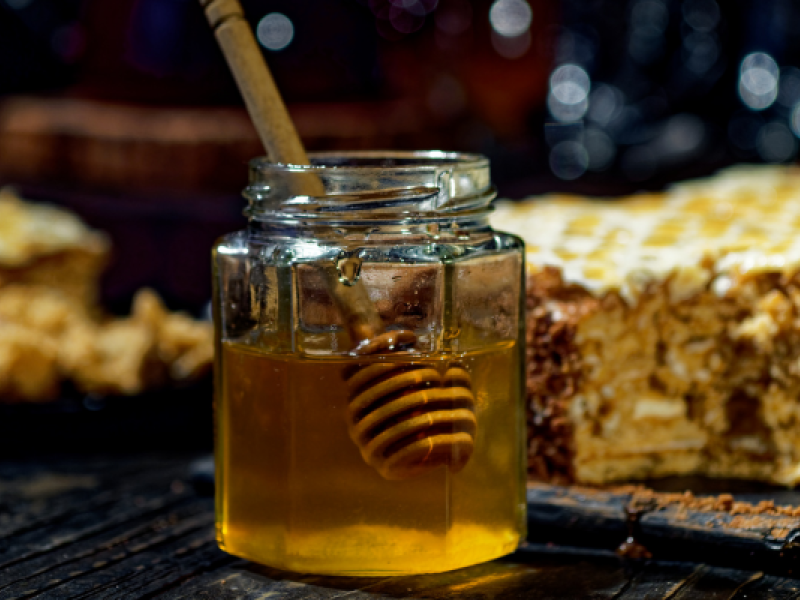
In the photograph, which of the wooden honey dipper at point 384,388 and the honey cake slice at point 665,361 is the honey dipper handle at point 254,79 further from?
the honey cake slice at point 665,361

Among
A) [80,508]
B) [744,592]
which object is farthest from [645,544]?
[80,508]

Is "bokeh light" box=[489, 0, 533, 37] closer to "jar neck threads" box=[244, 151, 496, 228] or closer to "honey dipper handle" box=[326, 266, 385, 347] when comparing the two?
"jar neck threads" box=[244, 151, 496, 228]

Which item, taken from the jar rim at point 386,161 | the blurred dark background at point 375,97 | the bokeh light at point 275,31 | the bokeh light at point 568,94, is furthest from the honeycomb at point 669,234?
the bokeh light at point 568,94

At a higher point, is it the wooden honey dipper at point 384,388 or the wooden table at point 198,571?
the wooden honey dipper at point 384,388

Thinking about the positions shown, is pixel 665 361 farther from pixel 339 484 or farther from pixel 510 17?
pixel 510 17

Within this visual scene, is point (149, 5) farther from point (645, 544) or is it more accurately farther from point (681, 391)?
point (645, 544)

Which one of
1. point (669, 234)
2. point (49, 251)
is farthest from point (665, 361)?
point (49, 251)
